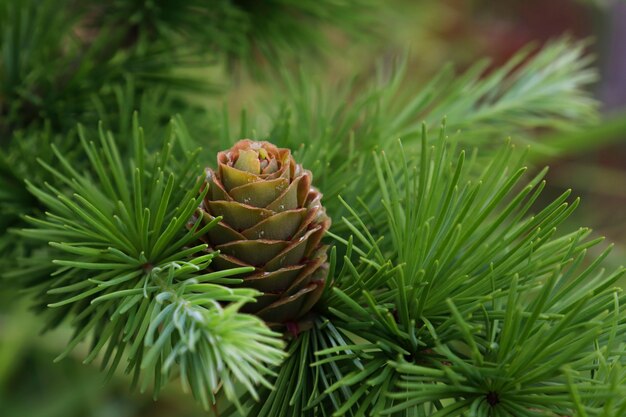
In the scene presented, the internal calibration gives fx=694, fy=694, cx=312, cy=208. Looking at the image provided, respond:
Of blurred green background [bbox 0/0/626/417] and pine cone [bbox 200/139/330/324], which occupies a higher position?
pine cone [bbox 200/139/330/324]

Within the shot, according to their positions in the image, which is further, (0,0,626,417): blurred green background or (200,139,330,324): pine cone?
(0,0,626,417): blurred green background

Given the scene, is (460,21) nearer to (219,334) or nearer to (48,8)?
(48,8)

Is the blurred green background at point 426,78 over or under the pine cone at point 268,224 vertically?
under

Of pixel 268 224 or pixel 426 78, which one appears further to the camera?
pixel 426 78

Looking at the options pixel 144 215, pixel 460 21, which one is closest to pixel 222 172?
pixel 144 215

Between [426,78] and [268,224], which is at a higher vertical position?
[268,224]
